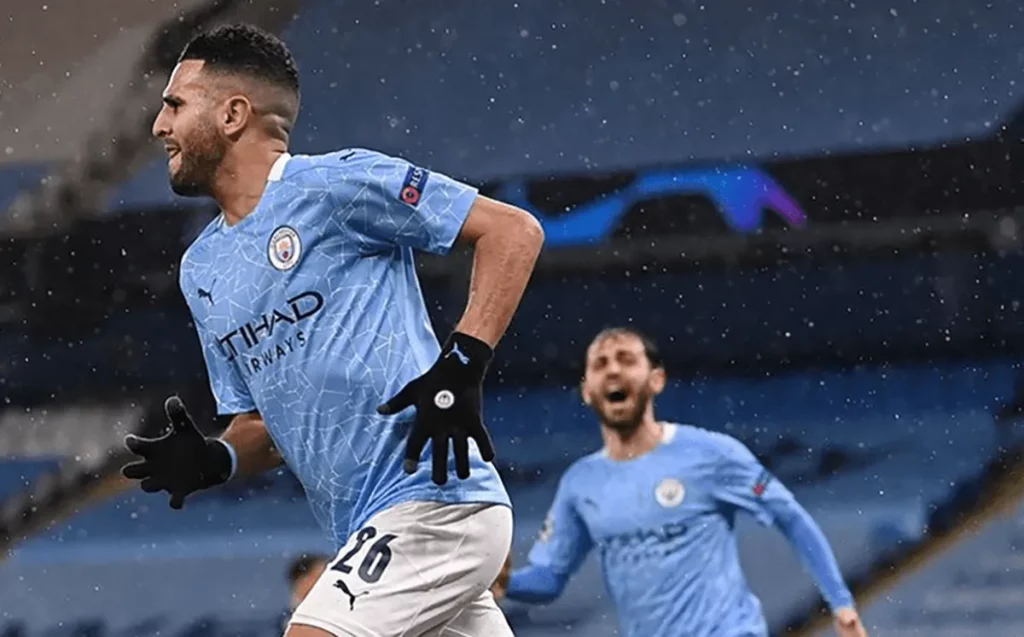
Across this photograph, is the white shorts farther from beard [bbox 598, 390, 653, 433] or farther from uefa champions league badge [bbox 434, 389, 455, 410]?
beard [bbox 598, 390, 653, 433]

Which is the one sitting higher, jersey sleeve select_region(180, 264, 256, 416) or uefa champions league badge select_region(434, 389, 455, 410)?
jersey sleeve select_region(180, 264, 256, 416)

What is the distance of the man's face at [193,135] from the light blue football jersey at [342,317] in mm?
111

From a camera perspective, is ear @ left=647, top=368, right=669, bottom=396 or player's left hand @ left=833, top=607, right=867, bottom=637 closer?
player's left hand @ left=833, top=607, right=867, bottom=637

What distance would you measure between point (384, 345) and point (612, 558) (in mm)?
2573

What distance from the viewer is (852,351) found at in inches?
303

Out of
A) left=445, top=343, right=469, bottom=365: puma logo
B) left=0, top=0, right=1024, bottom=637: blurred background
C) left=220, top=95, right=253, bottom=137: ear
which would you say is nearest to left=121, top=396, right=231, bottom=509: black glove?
left=220, top=95, right=253, bottom=137: ear

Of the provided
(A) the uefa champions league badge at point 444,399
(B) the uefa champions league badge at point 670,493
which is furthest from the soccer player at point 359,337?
(B) the uefa champions league badge at point 670,493

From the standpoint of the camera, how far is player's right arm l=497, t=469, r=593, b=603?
5.08 m

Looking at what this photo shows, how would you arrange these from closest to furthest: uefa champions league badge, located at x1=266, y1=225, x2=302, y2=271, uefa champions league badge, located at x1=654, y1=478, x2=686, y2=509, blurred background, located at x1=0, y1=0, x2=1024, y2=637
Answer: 1. uefa champions league badge, located at x1=266, y1=225, x2=302, y2=271
2. uefa champions league badge, located at x1=654, y1=478, x2=686, y2=509
3. blurred background, located at x1=0, y1=0, x2=1024, y2=637

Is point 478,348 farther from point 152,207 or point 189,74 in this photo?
point 152,207

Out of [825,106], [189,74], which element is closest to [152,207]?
[825,106]

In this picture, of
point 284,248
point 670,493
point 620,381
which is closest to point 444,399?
point 284,248

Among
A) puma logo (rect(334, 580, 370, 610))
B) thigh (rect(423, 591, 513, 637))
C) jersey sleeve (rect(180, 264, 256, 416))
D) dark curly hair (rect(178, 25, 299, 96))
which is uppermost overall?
dark curly hair (rect(178, 25, 299, 96))

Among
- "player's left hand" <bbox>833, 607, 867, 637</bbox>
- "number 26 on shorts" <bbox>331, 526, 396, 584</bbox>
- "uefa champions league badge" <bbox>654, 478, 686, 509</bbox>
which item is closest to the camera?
"number 26 on shorts" <bbox>331, 526, 396, 584</bbox>
